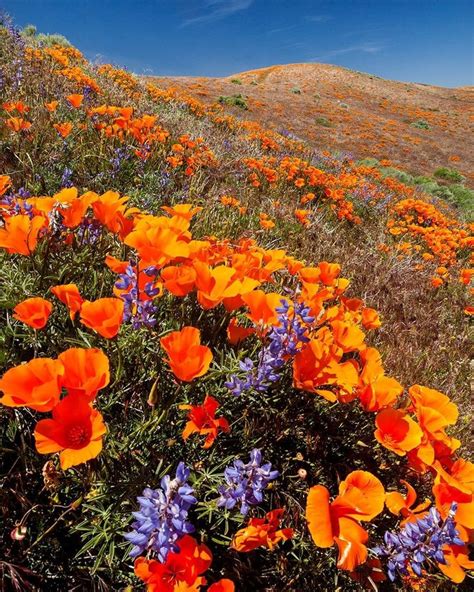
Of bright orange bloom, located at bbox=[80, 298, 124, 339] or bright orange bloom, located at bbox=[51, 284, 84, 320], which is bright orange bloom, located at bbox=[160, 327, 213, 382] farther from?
bright orange bloom, located at bbox=[51, 284, 84, 320]

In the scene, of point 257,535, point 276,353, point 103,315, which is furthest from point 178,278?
point 257,535

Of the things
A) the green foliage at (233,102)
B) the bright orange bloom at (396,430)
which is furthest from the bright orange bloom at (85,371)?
the green foliage at (233,102)

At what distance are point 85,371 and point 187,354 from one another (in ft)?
0.98

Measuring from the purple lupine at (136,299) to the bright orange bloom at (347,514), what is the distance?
780 millimetres

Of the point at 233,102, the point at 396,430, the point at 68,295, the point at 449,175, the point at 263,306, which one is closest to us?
the point at 68,295

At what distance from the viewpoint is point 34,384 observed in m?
1.07

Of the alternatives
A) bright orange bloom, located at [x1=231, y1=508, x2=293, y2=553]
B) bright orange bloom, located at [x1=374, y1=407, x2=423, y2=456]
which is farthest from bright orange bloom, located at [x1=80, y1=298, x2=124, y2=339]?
bright orange bloom, located at [x1=374, y1=407, x2=423, y2=456]

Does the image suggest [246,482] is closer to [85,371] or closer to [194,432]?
[194,432]

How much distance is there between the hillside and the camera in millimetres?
21500

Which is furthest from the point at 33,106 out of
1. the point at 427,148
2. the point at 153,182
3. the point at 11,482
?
the point at 427,148

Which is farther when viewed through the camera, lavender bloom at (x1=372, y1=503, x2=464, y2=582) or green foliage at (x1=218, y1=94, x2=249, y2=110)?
green foliage at (x1=218, y1=94, x2=249, y2=110)

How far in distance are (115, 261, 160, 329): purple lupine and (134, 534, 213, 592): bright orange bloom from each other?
69 centimetres

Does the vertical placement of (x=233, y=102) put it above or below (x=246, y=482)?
above

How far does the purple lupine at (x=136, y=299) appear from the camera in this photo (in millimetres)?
1379
